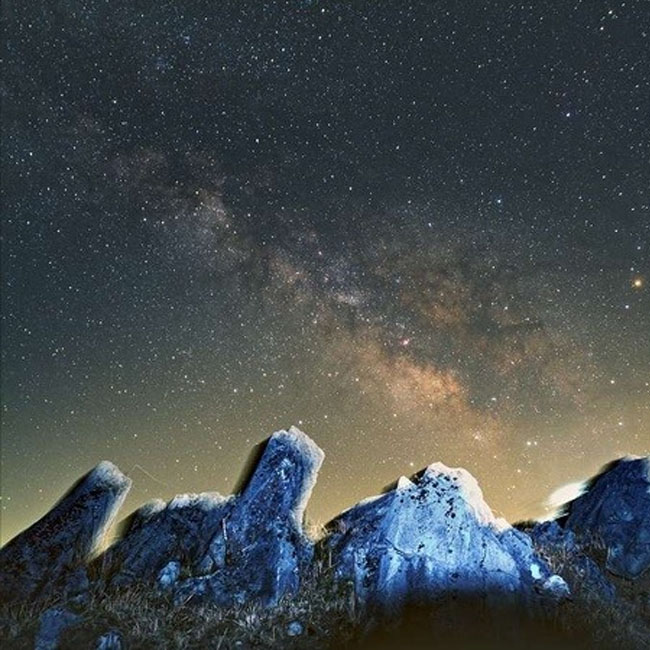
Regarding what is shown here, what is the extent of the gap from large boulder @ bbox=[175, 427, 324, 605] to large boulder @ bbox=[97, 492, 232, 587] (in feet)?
1.67

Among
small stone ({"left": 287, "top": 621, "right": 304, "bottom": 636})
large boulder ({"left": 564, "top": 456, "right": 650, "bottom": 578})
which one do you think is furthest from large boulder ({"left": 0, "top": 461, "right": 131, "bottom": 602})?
large boulder ({"left": 564, "top": 456, "right": 650, "bottom": 578})

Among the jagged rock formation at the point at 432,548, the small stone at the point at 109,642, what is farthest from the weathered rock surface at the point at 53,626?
the jagged rock formation at the point at 432,548

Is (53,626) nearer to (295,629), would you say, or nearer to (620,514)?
(295,629)

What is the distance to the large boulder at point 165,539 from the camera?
1691 centimetres

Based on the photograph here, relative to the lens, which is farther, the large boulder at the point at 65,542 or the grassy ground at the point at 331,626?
the large boulder at the point at 65,542

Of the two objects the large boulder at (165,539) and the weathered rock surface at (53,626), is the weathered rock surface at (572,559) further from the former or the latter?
the weathered rock surface at (53,626)

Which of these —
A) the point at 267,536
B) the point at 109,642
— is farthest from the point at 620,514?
the point at 109,642

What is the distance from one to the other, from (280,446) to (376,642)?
7.68 meters

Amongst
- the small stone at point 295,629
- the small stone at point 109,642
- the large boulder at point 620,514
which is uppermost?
the large boulder at point 620,514

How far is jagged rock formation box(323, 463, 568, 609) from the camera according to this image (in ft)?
49.5

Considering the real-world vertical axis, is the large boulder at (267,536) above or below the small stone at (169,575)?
above

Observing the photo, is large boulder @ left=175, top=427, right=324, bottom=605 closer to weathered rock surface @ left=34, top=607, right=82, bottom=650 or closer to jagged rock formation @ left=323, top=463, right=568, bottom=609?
jagged rock formation @ left=323, top=463, right=568, bottom=609

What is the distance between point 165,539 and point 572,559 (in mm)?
13088

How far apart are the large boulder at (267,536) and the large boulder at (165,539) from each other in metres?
0.51
